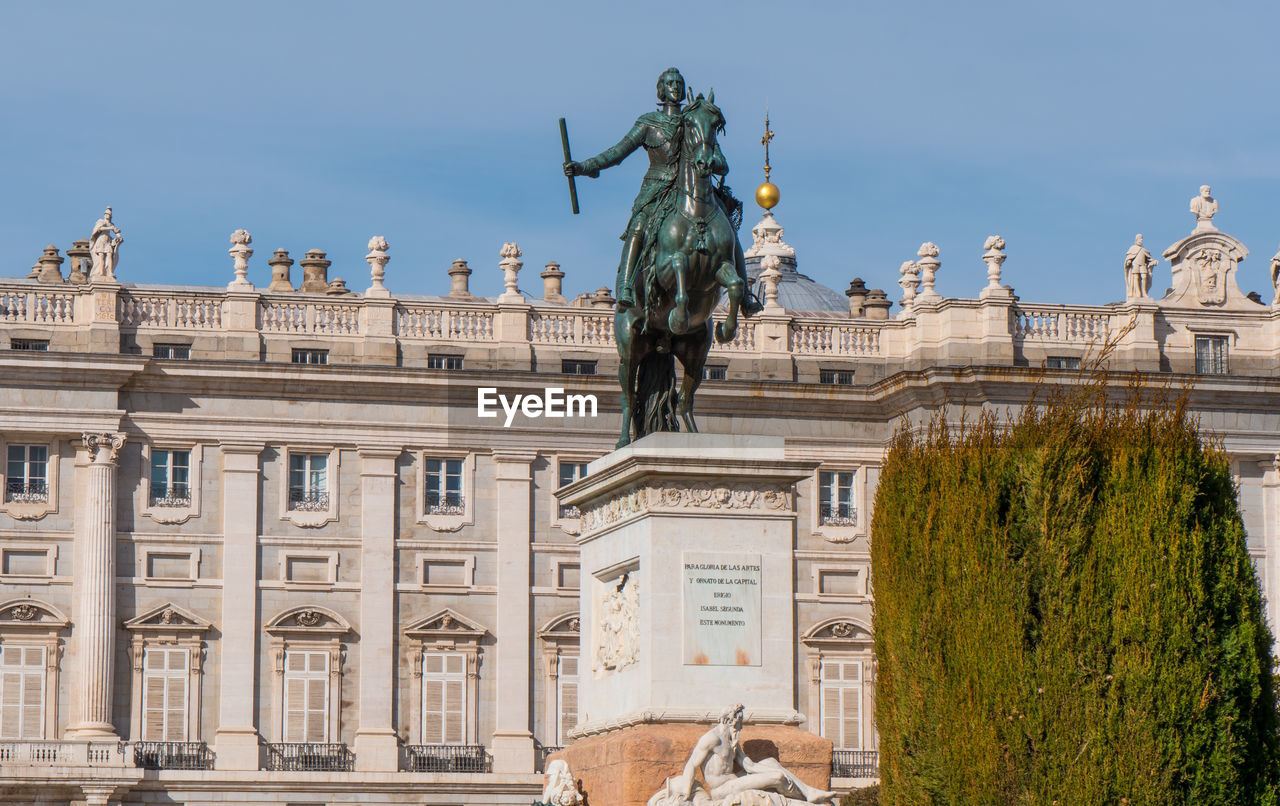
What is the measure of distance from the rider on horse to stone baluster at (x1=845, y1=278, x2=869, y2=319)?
51.2m

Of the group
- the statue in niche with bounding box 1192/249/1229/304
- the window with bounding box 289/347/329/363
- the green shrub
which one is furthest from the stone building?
the green shrub

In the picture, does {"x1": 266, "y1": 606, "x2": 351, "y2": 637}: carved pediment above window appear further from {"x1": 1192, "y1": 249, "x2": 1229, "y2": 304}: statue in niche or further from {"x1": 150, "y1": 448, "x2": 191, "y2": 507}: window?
{"x1": 1192, "y1": 249, "x2": 1229, "y2": 304}: statue in niche

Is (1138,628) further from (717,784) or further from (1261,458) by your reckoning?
(1261,458)

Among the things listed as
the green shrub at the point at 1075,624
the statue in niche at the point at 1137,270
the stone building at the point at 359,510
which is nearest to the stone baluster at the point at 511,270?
the stone building at the point at 359,510

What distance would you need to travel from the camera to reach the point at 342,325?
64.4m

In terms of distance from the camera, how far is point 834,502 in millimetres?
65625

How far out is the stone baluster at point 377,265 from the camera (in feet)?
212

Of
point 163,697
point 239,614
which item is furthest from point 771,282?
point 163,697

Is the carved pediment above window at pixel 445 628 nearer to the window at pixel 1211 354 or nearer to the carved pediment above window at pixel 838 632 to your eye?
the carved pediment above window at pixel 838 632

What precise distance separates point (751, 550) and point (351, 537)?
42.5m

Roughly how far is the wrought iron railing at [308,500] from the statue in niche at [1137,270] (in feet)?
64.2

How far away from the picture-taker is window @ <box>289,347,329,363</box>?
6425cm

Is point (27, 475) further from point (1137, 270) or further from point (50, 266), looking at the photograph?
point (1137, 270)

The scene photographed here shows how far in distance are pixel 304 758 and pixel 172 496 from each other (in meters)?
6.36
